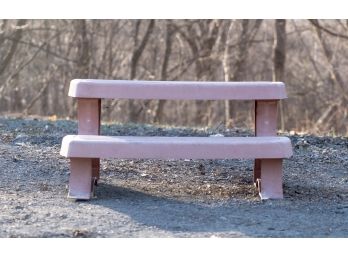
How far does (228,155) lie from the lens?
14.4ft

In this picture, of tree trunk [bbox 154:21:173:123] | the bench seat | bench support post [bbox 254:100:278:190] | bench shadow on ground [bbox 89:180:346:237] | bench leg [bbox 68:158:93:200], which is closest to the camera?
bench shadow on ground [bbox 89:180:346:237]

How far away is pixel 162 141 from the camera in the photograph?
14.3 ft

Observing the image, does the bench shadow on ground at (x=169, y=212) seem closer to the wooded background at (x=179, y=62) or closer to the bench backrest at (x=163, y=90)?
the bench backrest at (x=163, y=90)

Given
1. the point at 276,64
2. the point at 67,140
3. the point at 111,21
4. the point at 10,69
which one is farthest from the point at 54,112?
the point at 67,140

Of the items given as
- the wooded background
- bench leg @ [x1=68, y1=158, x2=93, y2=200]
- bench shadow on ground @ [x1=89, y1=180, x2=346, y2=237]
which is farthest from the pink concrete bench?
the wooded background

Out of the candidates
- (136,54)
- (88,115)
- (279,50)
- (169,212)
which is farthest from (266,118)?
(136,54)

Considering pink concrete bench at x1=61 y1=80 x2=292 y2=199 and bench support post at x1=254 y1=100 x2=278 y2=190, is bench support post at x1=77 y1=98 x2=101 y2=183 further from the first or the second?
bench support post at x1=254 y1=100 x2=278 y2=190

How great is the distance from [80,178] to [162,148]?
56 cm

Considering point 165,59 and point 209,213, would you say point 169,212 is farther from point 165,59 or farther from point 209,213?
point 165,59

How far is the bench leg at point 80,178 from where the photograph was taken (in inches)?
177

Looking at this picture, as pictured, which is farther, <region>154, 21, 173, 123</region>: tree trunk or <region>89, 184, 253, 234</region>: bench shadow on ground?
<region>154, 21, 173, 123</region>: tree trunk

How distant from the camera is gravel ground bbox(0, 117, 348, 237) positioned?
3.99m

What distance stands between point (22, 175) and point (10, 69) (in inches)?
365

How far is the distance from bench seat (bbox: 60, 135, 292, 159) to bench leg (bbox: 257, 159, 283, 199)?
0.56 ft
